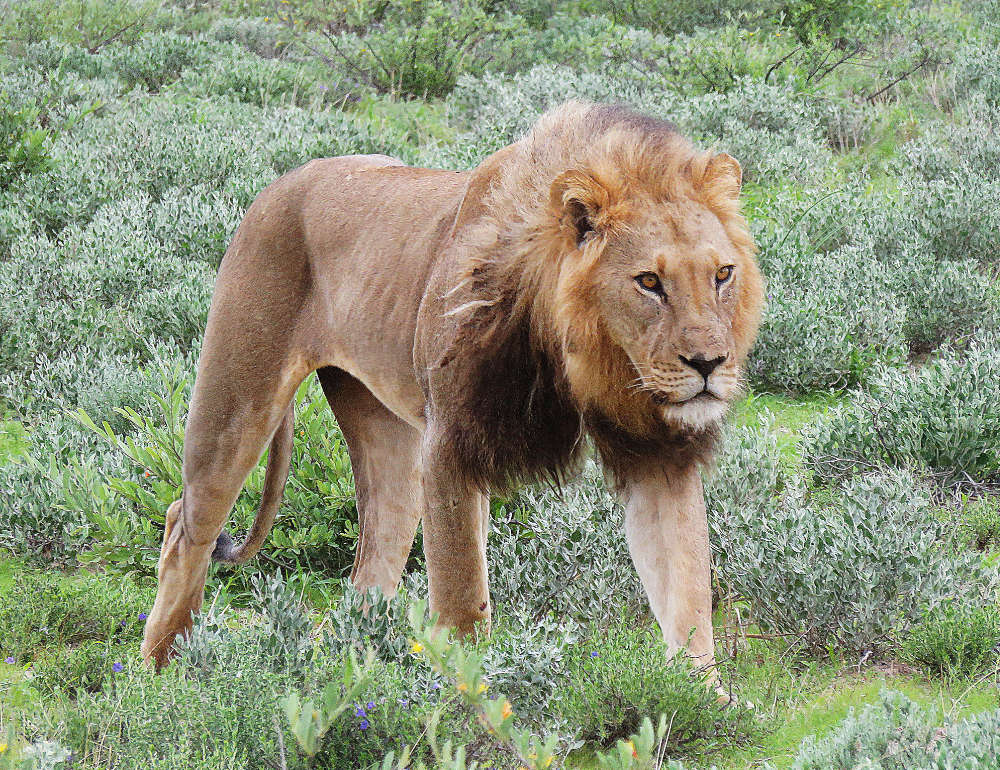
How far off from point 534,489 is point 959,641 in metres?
1.43

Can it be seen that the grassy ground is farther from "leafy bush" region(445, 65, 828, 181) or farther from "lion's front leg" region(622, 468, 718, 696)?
"leafy bush" region(445, 65, 828, 181)

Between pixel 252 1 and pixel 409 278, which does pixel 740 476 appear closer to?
pixel 409 278

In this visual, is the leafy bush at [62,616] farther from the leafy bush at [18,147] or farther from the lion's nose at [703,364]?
the leafy bush at [18,147]

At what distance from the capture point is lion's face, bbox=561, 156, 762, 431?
2.76 meters

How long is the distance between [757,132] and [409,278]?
698 centimetres

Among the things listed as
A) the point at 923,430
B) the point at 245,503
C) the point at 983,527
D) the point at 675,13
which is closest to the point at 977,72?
the point at 675,13

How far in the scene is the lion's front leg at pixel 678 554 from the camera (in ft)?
10.5

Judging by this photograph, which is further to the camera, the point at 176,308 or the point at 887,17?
the point at 887,17

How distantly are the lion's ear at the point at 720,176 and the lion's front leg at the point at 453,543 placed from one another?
100 cm

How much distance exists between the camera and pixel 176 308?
727cm

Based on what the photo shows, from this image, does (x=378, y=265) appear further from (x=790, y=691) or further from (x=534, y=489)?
(x=790, y=691)

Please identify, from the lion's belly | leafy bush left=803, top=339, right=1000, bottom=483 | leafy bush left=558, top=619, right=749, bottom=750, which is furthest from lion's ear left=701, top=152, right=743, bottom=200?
leafy bush left=803, top=339, right=1000, bottom=483

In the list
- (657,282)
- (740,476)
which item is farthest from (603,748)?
(740,476)

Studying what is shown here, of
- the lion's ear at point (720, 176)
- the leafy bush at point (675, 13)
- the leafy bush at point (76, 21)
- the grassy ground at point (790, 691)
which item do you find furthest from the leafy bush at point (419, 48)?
the lion's ear at point (720, 176)
